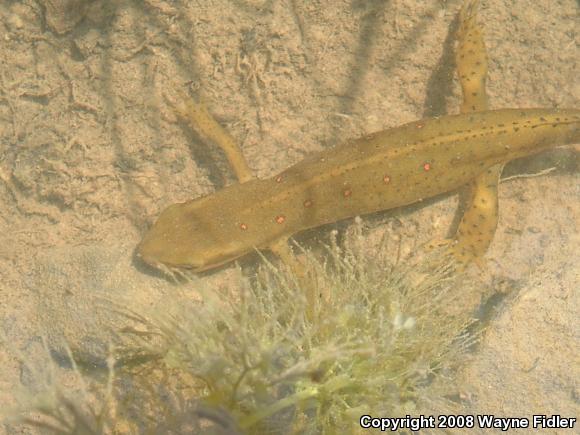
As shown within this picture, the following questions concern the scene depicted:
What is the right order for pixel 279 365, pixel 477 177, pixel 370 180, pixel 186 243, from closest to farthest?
pixel 279 365 → pixel 186 243 → pixel 370 180 → pixel 477 177

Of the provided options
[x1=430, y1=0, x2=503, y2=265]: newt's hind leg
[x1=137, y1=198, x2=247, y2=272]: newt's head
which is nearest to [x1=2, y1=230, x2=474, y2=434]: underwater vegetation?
[x1=137, y1=198, x2=247, y2=272]: newt's head

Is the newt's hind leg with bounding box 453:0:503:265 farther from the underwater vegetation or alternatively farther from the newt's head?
the newt's head

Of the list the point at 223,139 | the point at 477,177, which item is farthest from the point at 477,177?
the point at 223,139

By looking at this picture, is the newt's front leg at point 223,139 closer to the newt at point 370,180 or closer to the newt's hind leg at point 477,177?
the newt at point 370,180

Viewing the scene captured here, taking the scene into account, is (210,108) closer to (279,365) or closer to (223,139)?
(223,139)

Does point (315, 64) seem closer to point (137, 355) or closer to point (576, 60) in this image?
point (576, 60)

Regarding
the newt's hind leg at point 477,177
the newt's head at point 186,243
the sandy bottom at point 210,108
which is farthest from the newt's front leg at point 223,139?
the newt's hind leg at point 477,177

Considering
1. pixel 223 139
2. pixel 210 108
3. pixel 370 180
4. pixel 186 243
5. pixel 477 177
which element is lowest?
pixel 186 243

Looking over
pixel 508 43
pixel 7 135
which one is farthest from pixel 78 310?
pixel 508 43
